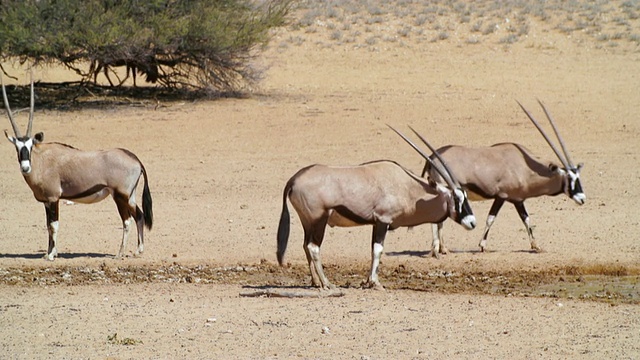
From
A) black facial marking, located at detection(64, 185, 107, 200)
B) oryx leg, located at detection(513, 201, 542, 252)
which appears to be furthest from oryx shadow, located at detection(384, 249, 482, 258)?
black facial marking, located at detection(64, 185, 107, 200)

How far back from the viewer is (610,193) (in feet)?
52.7

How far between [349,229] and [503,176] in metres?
2.46

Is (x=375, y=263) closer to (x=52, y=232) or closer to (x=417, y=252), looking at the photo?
(x=417, y=252)

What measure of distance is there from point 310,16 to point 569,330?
24.7 m

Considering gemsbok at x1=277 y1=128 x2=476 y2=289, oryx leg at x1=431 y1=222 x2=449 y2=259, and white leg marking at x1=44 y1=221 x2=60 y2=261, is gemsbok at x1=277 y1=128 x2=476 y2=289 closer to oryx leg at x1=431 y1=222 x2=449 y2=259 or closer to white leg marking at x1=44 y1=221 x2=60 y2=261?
oryx leg at x1=431 y1=222 x2=449 y2=259

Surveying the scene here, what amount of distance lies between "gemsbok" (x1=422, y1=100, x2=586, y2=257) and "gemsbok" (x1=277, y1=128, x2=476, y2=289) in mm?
1341

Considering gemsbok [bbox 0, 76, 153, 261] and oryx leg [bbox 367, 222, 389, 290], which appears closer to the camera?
oryx leg [bbox 367, 222, 389, 290]

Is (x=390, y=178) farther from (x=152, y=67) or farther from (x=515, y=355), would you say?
(x=152, y=67)

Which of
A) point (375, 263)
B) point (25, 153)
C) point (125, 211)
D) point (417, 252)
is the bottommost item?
point (417, 252)

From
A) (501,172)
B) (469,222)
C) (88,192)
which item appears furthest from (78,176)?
(501,172)

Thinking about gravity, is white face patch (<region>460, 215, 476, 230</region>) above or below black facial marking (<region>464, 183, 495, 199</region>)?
above

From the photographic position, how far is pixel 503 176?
1276cm

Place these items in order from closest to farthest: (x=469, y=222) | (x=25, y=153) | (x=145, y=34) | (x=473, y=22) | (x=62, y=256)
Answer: (x=469, y=222), (x=25, y=153), (x=62, y=256), (x=145, y=34), (x=473, y=22)

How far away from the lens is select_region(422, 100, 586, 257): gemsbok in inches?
494
